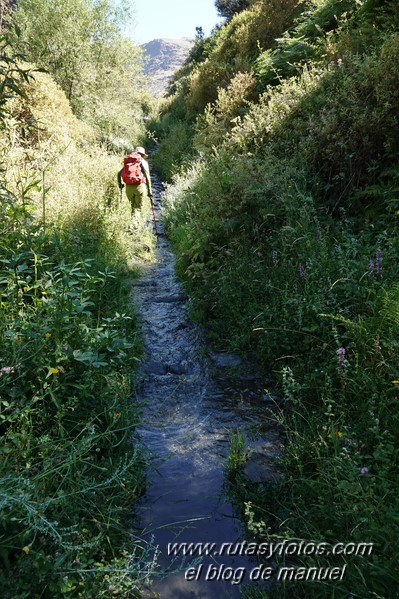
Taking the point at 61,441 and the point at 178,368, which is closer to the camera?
the point at 61,441

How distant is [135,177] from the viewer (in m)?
9.45

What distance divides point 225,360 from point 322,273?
1.56m

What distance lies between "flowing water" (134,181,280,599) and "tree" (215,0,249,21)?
23293mm

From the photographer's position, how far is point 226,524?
121 inches

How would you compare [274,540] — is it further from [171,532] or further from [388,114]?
[388,114]

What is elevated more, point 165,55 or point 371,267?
point 165,55

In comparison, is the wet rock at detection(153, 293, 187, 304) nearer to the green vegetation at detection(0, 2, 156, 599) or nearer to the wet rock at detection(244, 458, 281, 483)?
the green vegetation at detection(0, 2, 156, 599)

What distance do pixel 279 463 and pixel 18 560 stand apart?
2.00m

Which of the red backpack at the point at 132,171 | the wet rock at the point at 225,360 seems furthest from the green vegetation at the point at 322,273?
the red backpack at the point at 132,171

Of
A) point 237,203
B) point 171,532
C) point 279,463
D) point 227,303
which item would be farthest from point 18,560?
point 237,203

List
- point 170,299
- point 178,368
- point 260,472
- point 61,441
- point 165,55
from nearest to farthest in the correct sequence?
point 61,441 → point 260,472 → point 178,368 → point 170,299 → point 165,55

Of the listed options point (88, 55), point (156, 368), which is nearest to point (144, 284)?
point (156, 368)

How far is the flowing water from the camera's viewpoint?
2740mm

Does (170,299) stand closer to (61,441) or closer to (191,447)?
(191,447)
